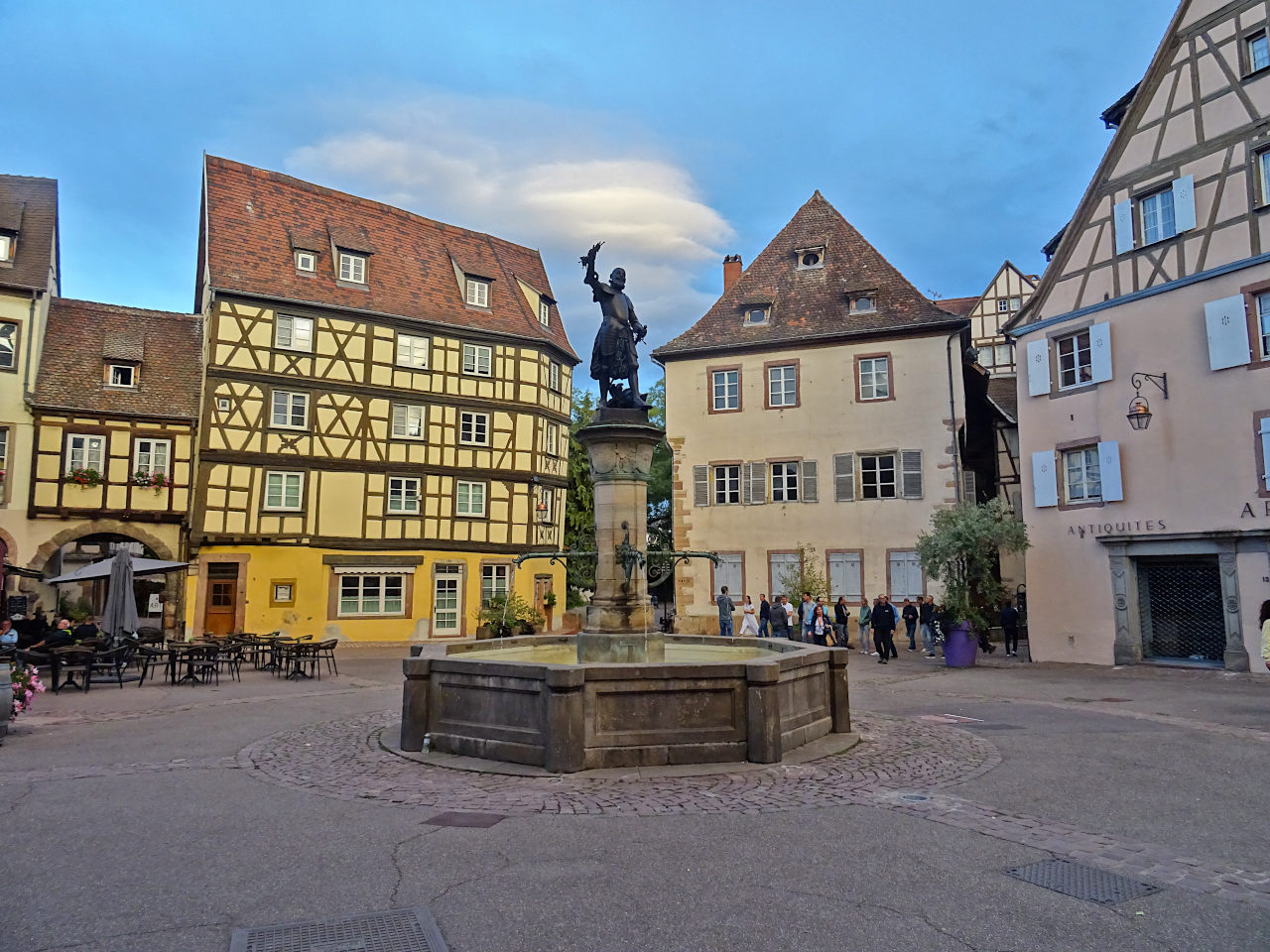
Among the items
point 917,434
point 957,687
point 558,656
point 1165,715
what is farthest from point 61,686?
point 917,434

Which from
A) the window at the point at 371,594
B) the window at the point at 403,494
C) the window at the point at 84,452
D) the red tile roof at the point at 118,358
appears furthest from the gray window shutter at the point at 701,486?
the window at the point at 84,452

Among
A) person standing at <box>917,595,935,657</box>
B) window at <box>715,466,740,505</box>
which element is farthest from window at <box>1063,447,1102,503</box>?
window at <box>715,466,740,505</box>

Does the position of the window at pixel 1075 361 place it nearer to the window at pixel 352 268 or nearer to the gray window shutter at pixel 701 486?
the gray window shutter at pixel 701 486

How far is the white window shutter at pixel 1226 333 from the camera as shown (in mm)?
16500

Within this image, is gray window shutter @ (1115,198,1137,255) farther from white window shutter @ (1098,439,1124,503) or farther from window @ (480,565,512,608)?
window @ (480,565,512,608)

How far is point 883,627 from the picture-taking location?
21.3 m

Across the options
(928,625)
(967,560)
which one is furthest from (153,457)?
(967,560)

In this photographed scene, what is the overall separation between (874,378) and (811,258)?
517 centimetres

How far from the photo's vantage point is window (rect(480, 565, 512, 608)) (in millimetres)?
29609

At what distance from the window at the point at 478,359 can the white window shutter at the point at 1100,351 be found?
61.7ft

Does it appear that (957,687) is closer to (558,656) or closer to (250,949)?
(558,656)

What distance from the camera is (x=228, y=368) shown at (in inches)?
1033

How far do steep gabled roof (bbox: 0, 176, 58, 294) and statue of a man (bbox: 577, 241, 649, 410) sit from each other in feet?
69.9

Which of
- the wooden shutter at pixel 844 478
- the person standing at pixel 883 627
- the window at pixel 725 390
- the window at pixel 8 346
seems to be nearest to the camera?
the person standing at pixel 883 627
